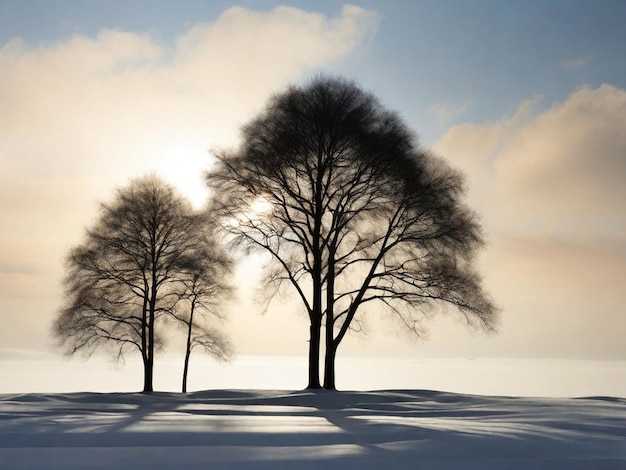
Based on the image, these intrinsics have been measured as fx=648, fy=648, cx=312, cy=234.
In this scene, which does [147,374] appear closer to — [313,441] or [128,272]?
[128,272]

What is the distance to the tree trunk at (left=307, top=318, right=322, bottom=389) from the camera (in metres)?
23.5

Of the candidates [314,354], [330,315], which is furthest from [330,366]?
[330,315]

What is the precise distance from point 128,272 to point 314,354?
26.6 feet

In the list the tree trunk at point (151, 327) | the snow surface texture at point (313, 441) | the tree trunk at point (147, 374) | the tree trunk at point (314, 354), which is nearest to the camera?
the snow surface texture at point (313, 441)

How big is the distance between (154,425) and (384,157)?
15.4 metres

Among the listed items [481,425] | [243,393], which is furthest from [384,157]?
[481,425]

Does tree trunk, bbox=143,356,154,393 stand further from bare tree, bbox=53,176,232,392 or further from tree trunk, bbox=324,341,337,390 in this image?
tree trunk, bbox=324,341,337,390

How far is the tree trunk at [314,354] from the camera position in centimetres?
2347

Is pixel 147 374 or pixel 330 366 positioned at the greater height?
pixel 330 366

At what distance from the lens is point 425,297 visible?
79.0 ft

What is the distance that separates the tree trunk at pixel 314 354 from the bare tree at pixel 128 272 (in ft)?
18.7

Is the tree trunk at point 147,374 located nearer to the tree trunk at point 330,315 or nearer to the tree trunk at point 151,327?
the tree trunk at point 151,327

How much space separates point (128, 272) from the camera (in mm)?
25562

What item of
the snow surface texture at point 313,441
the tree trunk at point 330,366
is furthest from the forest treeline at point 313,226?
the snow surface texture at point 313,441
